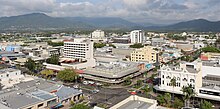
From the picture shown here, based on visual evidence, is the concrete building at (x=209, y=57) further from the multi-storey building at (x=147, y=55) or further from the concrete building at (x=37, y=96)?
the concrete building at (x=37, y=96)

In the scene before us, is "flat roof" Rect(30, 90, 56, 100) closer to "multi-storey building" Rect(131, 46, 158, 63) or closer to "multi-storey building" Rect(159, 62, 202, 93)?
"multi-storey building" Rect(159, 62, 202, 93)

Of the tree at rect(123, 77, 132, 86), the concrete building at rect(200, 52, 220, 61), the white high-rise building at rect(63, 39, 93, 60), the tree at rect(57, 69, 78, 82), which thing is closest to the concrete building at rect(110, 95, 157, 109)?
the tree at rect(123, 77, 132, 86)

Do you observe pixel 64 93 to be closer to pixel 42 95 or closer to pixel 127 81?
pixel 42 95

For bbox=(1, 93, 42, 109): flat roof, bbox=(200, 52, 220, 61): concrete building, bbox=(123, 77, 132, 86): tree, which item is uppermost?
bbox=(200, 52, 220, 61): concrete building

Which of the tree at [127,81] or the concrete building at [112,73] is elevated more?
the concrete building at [112,73]

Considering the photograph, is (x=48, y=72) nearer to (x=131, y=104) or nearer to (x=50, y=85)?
(x=50, y=85)

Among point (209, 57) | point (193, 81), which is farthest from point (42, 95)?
point (209, 57)

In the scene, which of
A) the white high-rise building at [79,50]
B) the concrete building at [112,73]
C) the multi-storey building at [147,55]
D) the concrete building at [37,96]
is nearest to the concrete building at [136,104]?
the concrete building at [37,96]
